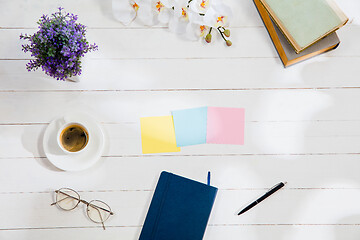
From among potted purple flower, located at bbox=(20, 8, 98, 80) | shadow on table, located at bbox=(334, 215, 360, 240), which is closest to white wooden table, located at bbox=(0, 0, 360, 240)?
shadow on table, located at bbox=(334, 215, 360, 240)

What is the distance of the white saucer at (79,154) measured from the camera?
1101mm

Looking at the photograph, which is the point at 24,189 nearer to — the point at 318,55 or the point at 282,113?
the point at 282,113

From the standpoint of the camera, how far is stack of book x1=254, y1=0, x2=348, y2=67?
108 cm

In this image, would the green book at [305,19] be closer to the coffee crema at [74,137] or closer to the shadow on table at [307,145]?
the shadow on table at [307,145]

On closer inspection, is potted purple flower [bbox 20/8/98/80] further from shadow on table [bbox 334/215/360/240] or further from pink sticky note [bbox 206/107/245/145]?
shadow on table [bbox 334/215/360/240]

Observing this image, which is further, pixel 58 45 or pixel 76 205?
pixel 76 205

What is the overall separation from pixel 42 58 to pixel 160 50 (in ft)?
1.19

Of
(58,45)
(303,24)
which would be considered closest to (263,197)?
(303,24)

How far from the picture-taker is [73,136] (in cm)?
110

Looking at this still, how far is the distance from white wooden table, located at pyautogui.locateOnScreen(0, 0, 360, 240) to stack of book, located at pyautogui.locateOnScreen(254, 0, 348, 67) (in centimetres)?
6

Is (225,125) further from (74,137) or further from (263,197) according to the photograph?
(74,137)

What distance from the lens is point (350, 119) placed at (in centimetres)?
118

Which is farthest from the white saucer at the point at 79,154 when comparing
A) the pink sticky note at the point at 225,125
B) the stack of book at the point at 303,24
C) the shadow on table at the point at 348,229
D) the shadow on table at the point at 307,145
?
the shadow on table at the point at 348,229

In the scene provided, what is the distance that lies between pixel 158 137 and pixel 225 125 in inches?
8.4
